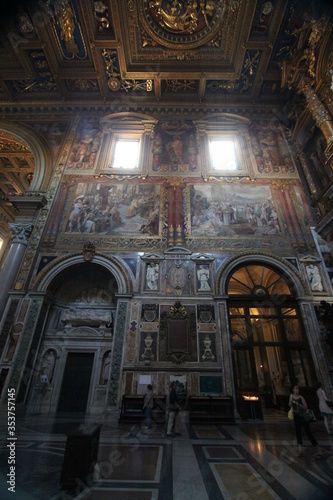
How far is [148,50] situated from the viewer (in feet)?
44.0

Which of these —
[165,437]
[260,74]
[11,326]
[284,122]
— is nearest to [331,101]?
[284,122]

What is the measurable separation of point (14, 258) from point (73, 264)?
2.34 m

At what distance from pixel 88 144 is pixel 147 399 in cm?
1282

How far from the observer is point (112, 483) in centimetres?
295

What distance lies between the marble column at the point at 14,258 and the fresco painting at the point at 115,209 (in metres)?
1.71

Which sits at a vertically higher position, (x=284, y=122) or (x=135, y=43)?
(x=135, y=43)

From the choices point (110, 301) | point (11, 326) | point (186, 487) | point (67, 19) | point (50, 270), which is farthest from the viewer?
point (67, 19)

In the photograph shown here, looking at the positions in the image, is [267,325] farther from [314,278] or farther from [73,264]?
[73,264]

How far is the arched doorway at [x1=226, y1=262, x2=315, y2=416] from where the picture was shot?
27.5 ft

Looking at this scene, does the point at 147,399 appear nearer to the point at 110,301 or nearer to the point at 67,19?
the point at 110,301

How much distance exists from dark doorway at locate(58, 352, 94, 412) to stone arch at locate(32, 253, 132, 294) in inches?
116

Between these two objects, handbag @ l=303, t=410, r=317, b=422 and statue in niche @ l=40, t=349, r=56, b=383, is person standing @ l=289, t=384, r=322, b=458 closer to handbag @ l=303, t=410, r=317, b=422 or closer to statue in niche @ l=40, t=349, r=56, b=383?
handbag @ l=303, t=410, r=317, b=422

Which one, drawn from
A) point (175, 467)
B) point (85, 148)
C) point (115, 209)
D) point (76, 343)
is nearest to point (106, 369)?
point (76, 343)

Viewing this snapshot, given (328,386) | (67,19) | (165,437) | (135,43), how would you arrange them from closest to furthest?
(165,437)
(328,386)
(67,19)
(135,43)
